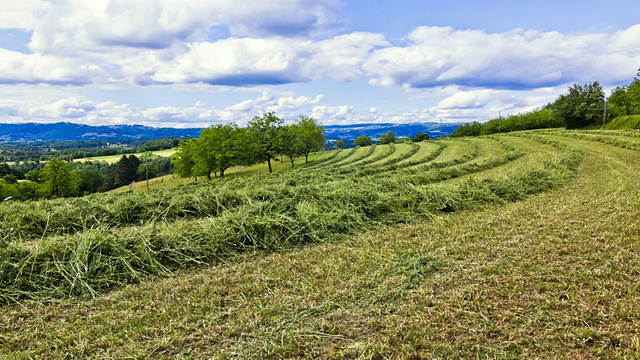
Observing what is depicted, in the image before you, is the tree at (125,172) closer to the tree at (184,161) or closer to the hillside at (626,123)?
the tree at (184,161)

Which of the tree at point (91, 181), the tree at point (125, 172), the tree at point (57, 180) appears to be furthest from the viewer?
the tree at point (125, 172)

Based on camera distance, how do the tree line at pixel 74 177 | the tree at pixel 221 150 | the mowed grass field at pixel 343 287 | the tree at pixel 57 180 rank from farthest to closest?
the tree line at pixel 74 177, the tree at pixel 57 180, the tree at pixel 221 150, the mowed grass field at pixel 343 287

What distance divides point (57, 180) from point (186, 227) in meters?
52.7

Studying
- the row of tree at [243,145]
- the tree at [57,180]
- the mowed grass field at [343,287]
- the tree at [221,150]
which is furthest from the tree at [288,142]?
the mowed grass field at [343,287]

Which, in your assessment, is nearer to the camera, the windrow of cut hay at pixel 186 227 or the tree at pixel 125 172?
the windrow of cut hay at pixel 186 227

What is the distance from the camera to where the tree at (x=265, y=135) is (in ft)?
146

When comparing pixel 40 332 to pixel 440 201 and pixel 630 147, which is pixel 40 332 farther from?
pixel 630 147

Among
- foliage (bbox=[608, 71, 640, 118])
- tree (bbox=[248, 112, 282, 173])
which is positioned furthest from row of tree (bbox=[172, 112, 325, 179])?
foliage (bbox=[608, 71, 640, 118])

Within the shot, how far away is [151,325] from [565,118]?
76.0m

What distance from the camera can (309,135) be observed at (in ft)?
176

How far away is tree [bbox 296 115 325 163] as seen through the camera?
5134 centimetres

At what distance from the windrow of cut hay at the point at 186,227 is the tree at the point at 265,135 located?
3676 centimetres

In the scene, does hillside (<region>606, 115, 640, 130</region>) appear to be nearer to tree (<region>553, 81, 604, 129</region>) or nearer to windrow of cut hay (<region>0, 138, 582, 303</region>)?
tree (<region>553, 81, 604, 129</region>)

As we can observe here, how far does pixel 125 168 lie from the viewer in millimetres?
81625
